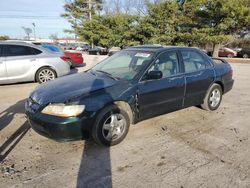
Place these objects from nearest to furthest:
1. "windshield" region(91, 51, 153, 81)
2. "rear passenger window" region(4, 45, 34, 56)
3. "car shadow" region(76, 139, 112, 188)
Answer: "car shadow" region(76, 139, 112, 188)
"windshield" region(91, 51, 153, 81)
"rear passenger window" region(4, 45, 34, 56)

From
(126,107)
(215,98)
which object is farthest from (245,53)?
(126,107)

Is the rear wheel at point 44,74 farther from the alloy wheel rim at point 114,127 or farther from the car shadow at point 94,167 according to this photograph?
the alloy wheel rim at point 114,127

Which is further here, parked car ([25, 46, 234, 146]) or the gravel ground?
parked car ([25, 46, 234, 146])

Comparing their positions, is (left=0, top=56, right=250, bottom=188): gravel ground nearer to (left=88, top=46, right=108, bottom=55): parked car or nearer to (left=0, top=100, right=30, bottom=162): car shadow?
(left=0, top=100, right=30, bottom=162): car shadow

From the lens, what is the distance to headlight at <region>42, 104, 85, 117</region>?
10.9 ft

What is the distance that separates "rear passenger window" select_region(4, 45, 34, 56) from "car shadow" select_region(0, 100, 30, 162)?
2497 mm

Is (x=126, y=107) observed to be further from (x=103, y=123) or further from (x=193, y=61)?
(x=193, y=61)

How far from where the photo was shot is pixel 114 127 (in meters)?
3.74

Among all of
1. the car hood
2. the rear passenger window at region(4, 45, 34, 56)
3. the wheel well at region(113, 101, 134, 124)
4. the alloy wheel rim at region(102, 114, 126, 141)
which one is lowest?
the alloy wheel rim at region(102, 114, 126, 141)

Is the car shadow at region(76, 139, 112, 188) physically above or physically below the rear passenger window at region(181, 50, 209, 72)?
below

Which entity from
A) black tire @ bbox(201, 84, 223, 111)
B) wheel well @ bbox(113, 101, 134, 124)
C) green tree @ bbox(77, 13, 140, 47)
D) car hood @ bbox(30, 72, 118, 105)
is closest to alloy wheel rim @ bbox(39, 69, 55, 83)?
car hood @ bbox(30, 72, 118, 105)

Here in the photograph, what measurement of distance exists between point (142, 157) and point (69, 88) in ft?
5.06

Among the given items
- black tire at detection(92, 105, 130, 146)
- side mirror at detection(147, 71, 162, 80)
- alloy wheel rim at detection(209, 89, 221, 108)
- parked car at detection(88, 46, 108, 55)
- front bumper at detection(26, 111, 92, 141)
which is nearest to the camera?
front bumper at detection(26, 111, 92, 141)

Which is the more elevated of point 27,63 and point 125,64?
point 125,64
